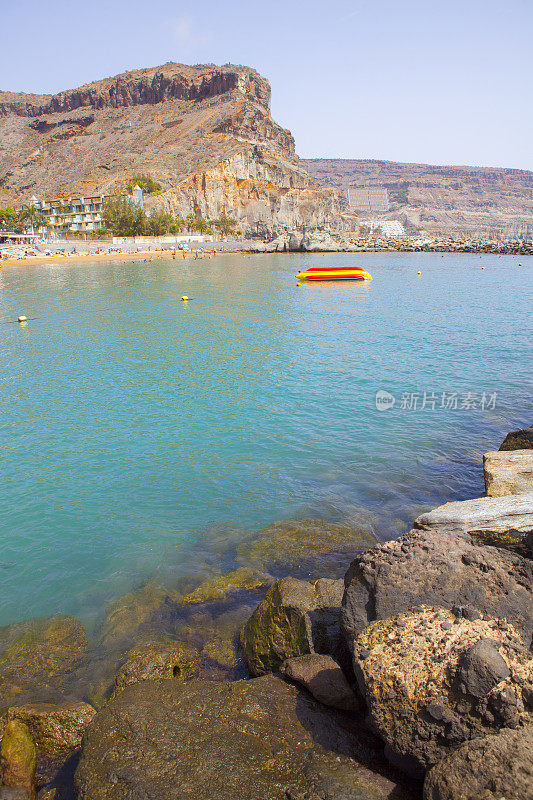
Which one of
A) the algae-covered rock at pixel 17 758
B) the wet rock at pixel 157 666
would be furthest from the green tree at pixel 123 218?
the algae-covered rock at pixel 17 758

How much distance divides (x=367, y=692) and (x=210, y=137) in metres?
172

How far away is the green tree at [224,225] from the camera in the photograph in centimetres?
12619

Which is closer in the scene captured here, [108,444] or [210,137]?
[108,444]

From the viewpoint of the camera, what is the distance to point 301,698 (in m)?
4.88

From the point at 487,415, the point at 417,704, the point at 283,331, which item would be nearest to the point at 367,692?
the point at 417,704

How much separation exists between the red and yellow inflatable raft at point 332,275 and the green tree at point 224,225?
7262cm

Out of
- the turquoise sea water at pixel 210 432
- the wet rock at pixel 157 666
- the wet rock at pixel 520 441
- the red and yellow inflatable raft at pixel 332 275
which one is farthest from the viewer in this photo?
the red and yellow inflatable raft at pixel 332 275

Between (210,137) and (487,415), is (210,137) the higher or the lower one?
the higher one

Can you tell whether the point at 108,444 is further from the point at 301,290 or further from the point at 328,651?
the point at 301,290

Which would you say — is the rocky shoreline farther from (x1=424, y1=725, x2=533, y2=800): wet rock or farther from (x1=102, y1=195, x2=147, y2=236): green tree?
(x1=102, y1=195, x2=147, y2=236): green tree

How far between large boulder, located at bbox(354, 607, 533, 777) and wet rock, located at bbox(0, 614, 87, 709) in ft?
14.1

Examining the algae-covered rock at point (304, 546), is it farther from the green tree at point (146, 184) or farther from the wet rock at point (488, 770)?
the green tree at point (146, 184)

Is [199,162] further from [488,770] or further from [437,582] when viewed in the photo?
[488,770]

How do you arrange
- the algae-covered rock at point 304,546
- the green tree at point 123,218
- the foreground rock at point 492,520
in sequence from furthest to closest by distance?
1. the green tree at point 123,218
2. the algae-covered rock at point 304,546
3. the foreground rock at point 492,520
